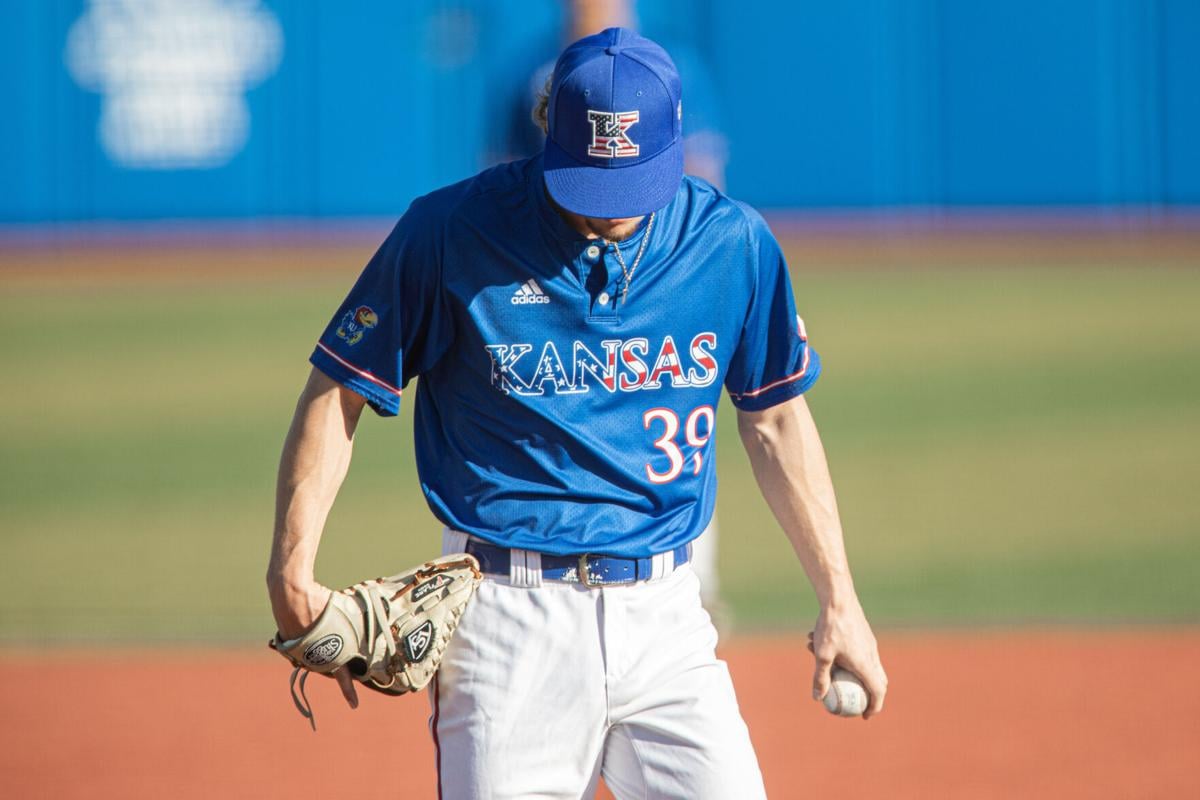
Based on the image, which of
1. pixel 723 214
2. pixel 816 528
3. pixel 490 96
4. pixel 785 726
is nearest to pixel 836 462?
pixel 785 726

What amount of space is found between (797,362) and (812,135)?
1650 centimetres

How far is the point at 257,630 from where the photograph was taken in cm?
661

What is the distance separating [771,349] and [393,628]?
2.97ft

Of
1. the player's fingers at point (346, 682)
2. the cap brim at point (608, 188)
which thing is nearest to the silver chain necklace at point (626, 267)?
the cap brim at point (608, 188)

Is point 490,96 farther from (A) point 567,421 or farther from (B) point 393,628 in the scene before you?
(B) point 393,628

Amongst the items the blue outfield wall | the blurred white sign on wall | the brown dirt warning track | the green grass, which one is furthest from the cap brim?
the blurred white sign on wall

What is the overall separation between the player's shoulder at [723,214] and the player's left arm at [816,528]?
0.35 m

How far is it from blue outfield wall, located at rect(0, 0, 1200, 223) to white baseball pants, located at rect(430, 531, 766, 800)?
1620 cm

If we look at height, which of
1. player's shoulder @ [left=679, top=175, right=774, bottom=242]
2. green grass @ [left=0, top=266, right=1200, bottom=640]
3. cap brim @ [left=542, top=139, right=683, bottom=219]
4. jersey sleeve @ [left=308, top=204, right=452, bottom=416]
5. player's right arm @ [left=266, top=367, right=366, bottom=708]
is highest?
cap brim @ [left=542, top=139, right=683, bottom=219]

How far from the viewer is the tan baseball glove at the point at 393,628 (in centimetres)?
272

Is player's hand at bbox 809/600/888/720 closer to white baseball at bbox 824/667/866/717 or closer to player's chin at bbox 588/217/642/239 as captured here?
white baseball at bbox 824/667/866/717

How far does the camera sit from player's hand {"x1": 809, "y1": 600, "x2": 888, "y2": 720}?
9.84 ft

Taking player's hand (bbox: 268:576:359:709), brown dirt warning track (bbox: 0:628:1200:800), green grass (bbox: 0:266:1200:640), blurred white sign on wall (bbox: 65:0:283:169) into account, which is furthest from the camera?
blurred white sign on wall (bbox: 65:0:283:169)

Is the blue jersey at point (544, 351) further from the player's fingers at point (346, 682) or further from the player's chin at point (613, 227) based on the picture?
the player's fingers at point (346, 682)
